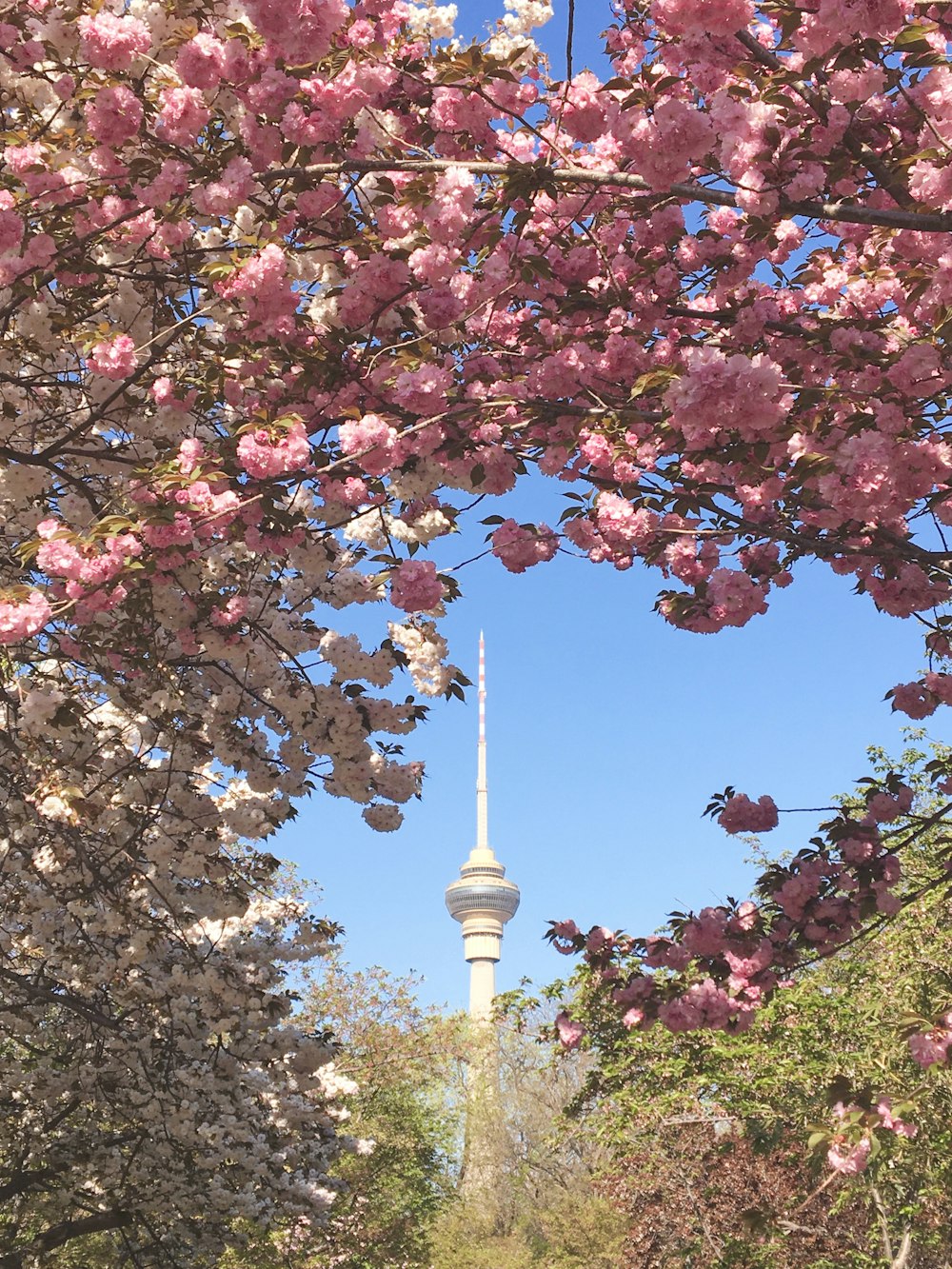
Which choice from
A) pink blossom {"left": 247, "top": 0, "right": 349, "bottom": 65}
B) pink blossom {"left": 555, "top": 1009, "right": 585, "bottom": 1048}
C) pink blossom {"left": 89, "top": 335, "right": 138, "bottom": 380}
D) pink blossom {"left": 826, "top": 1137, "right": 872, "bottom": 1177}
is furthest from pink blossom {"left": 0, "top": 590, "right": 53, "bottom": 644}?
pink blossom {"left": 555, "top": 1009, "right": 585, "bottom": 1048}

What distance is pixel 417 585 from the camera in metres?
5.21

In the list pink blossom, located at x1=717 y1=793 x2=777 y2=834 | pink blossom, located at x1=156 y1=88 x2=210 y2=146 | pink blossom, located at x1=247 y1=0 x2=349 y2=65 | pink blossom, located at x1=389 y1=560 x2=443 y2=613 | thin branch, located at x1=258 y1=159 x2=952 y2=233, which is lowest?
pink blossom, located at x1=717 y1=793 x2=777 y2=834

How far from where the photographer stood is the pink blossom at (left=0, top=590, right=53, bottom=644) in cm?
419

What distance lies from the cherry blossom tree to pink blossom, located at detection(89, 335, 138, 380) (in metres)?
0.01

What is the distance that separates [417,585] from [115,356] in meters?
1.58

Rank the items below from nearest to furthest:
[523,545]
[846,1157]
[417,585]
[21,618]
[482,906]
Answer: [21,618]
[846,1157]
[417,585]
[523,545]
[482,906]

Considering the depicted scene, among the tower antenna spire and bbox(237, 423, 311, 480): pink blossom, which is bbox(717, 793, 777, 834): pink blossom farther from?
the tower antenna spire

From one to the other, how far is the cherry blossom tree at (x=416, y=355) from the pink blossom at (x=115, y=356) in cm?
1

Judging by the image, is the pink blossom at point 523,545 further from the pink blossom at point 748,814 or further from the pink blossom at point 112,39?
the pink blossom at point 112,39

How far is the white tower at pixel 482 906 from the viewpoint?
3179 inches

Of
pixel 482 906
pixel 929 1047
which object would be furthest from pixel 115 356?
pixel 482 906

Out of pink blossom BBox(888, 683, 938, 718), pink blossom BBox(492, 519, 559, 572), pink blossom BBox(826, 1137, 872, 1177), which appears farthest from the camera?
pink blossom BBox(888, 683, 938, 718)

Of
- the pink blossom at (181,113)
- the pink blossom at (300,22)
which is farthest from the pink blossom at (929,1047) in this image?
the pink blossom at (181,113)

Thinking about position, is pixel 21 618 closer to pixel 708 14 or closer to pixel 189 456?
pixel 189 456
